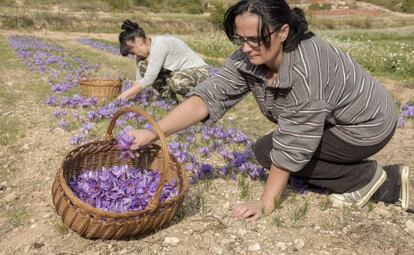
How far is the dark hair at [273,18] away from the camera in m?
2.80

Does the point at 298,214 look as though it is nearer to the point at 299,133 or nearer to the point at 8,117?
the point at 299,133

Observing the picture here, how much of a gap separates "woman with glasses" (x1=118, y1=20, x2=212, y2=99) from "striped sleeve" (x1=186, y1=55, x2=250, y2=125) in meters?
3.09

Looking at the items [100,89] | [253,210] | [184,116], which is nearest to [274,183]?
[253,210]

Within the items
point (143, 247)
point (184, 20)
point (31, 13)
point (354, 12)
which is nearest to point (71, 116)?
point (143, 247)

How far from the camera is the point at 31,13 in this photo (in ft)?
119

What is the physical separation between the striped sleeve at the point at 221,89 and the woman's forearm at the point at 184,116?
49 mm

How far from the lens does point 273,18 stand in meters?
2.81

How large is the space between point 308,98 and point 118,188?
58.9 inches

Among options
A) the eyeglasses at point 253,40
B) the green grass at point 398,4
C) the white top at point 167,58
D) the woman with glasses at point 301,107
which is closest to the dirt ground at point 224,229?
the woman with glasses at point 301,107

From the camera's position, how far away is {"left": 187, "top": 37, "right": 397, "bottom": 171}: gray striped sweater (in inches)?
117

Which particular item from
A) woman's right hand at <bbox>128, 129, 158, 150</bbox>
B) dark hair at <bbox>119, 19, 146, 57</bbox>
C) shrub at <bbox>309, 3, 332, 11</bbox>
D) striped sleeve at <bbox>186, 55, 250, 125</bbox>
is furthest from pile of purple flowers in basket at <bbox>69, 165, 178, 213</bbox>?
shrub at <bbox>309, 3, 332, 11</bbox>

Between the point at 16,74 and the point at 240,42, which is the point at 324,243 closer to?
the point at 240,42

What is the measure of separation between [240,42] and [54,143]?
10.5ft

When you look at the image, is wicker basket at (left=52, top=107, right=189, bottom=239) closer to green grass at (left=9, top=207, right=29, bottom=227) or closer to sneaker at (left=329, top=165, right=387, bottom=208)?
green grass at (left=9, top=207, right=29, bottom=227)
